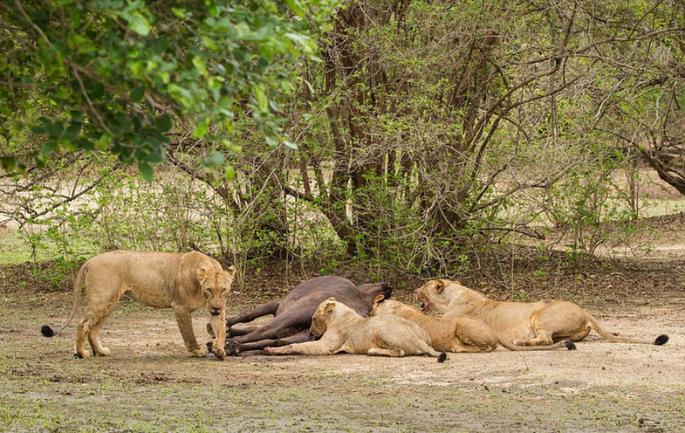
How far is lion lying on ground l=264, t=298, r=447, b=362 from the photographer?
1062cm

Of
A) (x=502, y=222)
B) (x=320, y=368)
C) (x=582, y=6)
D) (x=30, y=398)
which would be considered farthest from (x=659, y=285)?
(x=30, y=398)

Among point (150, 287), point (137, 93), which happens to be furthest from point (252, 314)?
point (137, 93)

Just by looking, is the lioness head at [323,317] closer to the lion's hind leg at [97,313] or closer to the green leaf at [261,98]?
the lion's hind leg at [97,313]

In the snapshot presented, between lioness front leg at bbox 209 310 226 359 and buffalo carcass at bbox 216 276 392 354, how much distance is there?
45 centimetres

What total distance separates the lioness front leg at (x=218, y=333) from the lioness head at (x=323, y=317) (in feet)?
3.27

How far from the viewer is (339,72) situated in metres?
15.4

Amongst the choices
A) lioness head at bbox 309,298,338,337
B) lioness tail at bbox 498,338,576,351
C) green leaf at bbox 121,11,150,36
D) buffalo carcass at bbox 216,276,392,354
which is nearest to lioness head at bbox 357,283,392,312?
buffalo carcass at bbox 216,276,392,354

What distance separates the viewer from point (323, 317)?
11211 millimetres

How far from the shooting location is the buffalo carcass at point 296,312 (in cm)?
1133

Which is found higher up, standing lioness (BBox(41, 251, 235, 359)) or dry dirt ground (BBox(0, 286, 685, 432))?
standing lioness (BBox(41, 251, 235, 359))

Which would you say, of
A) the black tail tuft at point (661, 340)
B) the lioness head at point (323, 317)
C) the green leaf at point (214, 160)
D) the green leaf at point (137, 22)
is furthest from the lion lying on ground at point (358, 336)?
the green leaf at point (137, 22)

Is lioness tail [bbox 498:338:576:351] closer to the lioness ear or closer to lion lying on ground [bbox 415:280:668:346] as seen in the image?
lion lying on ground [bbox 415:280:668:346]

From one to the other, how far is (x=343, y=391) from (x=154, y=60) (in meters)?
4.97

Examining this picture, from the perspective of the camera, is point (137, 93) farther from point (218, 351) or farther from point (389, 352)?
point (389, 352)
